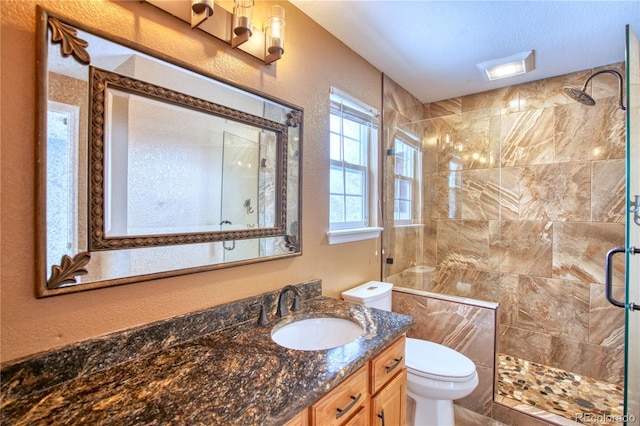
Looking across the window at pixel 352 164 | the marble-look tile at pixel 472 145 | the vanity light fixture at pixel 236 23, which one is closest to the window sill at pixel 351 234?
the window at pixel 352 164

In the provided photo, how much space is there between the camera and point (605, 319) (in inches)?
87.4

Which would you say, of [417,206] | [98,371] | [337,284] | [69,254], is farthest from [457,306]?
[69,254]

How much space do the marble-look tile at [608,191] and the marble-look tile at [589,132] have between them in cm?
7

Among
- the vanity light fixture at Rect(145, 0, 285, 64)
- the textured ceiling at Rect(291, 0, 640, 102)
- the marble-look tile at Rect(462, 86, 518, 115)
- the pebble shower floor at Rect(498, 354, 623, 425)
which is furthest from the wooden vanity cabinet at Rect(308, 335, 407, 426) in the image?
the marble-look tile at Rect(462, 86, 518, 115)

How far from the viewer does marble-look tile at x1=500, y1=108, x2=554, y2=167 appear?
2.46 m

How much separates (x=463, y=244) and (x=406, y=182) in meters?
0.83

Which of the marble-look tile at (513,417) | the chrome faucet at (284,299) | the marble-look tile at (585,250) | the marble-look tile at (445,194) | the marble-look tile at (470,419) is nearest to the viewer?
the chrome faucet at (284,299)

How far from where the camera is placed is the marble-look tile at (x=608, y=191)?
2.17m

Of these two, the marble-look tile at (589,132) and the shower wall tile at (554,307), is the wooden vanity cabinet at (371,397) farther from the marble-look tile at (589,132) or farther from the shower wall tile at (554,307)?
the marble-look tile at (589,132)

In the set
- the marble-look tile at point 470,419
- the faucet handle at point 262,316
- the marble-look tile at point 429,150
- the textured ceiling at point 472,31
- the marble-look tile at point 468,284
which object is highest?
the textured ceiling at point 472,31

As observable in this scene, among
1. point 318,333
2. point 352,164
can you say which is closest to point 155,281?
point 318,333

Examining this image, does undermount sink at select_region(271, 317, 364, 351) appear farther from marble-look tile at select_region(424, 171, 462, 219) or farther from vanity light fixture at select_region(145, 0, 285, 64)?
marble-look tile at select_region(424, 171, 462, 219)

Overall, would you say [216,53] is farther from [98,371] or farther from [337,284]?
[337,284]

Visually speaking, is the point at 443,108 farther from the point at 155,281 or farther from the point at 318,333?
the point at 155,281
